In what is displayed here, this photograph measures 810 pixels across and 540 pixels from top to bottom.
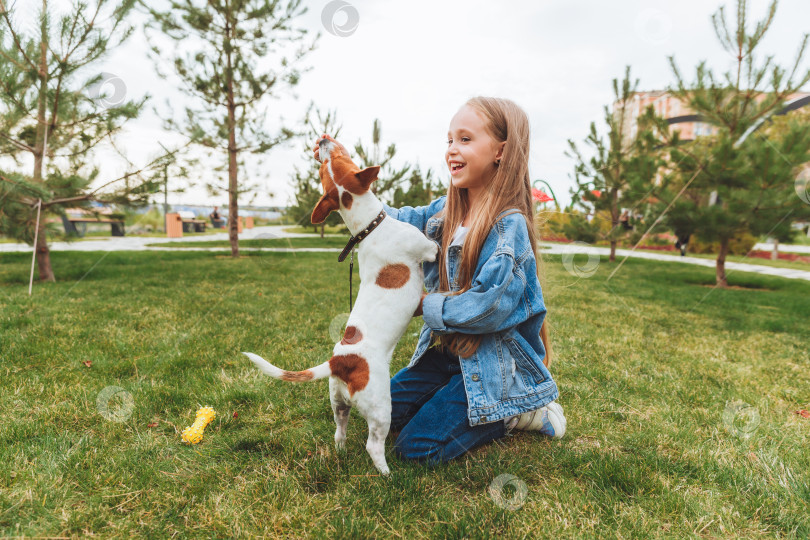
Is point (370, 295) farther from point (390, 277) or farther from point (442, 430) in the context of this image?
point (442, 430)

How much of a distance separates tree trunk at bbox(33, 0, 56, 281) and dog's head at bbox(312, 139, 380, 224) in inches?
223

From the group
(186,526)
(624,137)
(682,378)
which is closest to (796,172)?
(624,137)

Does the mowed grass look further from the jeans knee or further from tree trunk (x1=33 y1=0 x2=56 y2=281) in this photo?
tree trunk (x1=33 y1=0 x2=56 y2=281)

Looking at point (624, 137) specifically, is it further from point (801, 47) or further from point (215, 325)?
point (215, 325)

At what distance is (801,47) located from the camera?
20.7ft

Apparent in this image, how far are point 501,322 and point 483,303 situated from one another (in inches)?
5.6

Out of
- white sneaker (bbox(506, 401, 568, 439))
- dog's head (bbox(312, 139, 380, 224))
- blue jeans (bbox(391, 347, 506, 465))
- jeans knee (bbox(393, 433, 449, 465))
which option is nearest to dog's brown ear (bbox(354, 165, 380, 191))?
dog's head (bbox(312, 139, 380, 224))

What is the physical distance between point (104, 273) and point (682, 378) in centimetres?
783

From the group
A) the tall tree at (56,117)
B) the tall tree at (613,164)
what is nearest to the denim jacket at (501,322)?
the tall tree at (56,117)

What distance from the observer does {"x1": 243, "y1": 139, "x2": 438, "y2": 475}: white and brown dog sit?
1.58 m

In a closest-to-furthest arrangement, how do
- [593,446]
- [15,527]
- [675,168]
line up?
[15,527], [593,446], [675,168]

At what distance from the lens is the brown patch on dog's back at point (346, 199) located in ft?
5.29

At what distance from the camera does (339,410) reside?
1.78m

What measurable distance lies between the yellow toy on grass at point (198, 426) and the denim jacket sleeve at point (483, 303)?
4.01 ft
